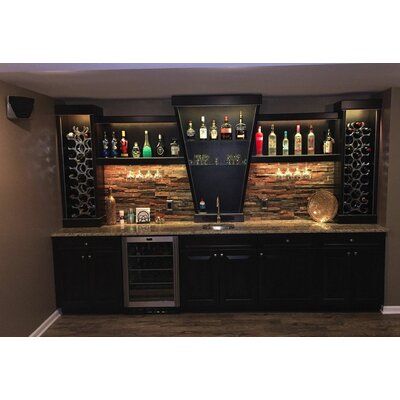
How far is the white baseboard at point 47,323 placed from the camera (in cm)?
436

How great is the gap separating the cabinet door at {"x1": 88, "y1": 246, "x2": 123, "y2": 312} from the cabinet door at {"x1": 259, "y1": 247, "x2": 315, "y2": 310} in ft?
5.77

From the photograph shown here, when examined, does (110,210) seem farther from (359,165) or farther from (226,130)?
(359,165)

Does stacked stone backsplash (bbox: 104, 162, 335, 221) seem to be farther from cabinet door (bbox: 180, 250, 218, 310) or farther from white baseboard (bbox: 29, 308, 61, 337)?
white baseboard (bbox: 29, 308, 61, 337)

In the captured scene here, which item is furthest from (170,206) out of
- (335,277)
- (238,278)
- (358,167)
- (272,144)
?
(358,167)

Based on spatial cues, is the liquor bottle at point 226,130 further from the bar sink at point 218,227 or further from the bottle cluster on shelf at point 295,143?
the bar sink at point 218,227

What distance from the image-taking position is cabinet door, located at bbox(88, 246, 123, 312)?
4.90 meters

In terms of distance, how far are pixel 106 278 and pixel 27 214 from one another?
1.28 metres

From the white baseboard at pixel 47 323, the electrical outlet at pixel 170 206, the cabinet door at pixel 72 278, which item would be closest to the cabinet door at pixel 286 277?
the electrical outlet at pixel 170 206

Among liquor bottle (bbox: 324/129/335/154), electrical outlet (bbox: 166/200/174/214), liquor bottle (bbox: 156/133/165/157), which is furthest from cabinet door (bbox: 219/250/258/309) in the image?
liquor bottle (bbox: 324/129/335/154)
